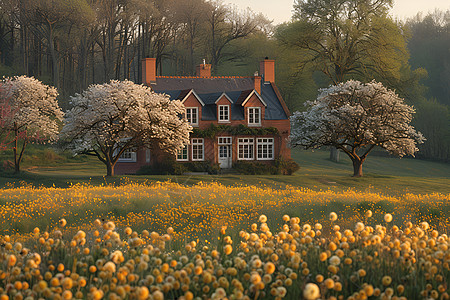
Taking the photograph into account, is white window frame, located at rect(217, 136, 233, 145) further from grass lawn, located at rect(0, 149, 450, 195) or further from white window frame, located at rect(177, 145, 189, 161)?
grass lawn, located at rect(0, 149, 450, 195)

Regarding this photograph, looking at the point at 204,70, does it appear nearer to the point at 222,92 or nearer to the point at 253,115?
the point at 222,92

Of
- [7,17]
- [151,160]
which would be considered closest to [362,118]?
[151,160]

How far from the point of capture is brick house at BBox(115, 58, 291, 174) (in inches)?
1694

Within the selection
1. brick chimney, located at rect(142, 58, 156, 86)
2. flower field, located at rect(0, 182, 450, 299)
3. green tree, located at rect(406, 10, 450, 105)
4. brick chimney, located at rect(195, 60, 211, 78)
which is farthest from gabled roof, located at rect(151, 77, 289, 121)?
green tree, located at rect(406, 10, 450, 105)

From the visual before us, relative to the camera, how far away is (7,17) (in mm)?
62500

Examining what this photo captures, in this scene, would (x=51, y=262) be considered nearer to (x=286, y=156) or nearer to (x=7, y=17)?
(x=286, y=156)

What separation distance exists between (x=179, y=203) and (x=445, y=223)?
8262 millimetres

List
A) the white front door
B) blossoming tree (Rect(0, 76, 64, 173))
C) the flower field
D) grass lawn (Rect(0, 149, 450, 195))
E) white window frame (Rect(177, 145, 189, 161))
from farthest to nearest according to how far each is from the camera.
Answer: the white front door, white window frame (Rect(177, 145, 189, 161)), blossoming tree (Rect(0, 76, 64, 173)), grass lawn (Rect(0, 149, 450, 195)), the flower field

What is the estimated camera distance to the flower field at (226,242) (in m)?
6.30

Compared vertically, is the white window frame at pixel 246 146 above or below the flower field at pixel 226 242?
above

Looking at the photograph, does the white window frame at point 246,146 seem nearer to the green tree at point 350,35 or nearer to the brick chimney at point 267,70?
the brick chimney at point 267,70

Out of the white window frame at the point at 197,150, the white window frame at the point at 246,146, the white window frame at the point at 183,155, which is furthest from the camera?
the white window frame at the point at 246,146

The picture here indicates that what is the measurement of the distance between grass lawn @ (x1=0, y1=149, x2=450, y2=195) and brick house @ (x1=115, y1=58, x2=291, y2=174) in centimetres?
354

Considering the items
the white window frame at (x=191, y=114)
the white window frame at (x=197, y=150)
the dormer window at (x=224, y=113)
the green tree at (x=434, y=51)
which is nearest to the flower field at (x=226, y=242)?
the white window frame at (x=197, y=150)
